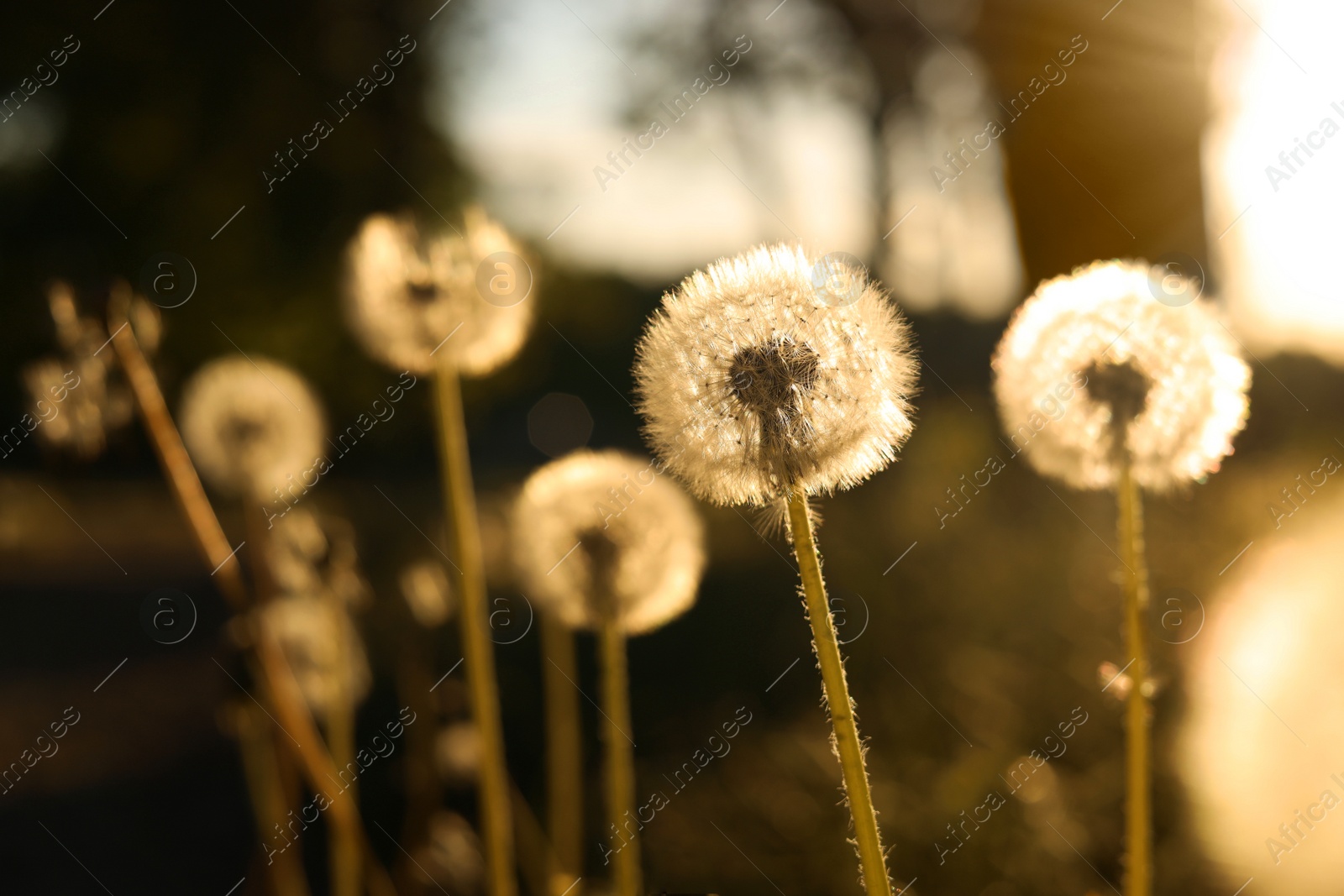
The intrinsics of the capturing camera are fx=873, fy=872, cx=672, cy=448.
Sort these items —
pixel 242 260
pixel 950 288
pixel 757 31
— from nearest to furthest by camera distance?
pixel 950 288 < pixel 757 31 < pixel 242 260

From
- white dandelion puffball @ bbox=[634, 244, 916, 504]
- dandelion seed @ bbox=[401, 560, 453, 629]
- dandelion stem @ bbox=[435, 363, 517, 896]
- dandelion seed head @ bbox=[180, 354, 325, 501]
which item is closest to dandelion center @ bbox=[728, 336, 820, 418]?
white dandelion puffball @ bbox=[634, 244, 916, 504]

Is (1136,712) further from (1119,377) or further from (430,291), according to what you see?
(430,291)

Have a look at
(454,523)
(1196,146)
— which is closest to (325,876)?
(454,523)

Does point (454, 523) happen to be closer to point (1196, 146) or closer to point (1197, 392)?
point (1197, 392)

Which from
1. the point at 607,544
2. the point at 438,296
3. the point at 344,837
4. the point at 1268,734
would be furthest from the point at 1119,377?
the point at 1268,734

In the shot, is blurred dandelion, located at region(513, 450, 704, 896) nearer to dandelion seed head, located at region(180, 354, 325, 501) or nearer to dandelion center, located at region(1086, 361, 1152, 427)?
dandelion center, located at region(1086, 361, 1152, 427)

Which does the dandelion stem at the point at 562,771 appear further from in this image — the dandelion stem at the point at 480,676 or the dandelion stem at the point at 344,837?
the dandelion stem at the point at 480,676

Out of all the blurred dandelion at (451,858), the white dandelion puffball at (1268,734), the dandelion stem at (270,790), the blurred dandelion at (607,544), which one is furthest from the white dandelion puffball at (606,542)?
the white dandelion puffball at (1268,734)

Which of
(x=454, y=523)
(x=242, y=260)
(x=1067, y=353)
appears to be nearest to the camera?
(x=1067, y=353)
